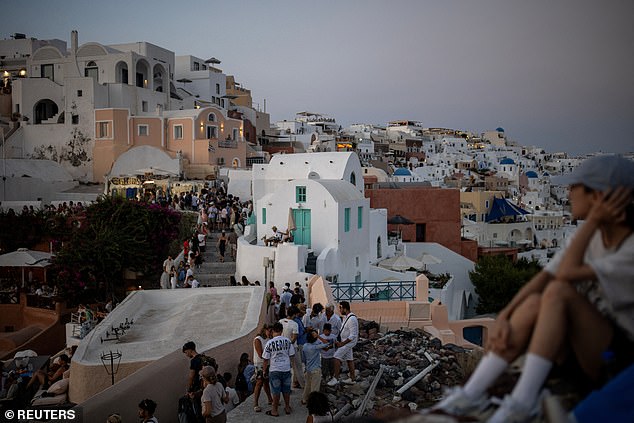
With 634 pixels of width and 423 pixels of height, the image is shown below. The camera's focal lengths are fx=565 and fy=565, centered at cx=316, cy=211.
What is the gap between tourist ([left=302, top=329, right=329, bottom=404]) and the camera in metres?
7.38

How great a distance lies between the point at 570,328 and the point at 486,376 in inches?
14.9

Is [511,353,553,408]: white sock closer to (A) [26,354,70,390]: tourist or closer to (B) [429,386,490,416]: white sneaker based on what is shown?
(B) [429,386,490,416]: white sneaker

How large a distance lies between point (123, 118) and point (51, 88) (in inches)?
294

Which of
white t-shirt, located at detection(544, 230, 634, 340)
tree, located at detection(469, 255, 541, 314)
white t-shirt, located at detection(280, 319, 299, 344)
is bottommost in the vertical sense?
tree, located at detection(469, 255, 541, 314)

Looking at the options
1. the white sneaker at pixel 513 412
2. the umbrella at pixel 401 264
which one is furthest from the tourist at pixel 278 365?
the umbrella at pixel 401 264

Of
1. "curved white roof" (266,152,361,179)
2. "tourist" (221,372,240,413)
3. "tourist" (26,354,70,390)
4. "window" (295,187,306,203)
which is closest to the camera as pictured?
"tourist" (221,372,240,413)

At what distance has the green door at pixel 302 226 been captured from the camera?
20.0 metres

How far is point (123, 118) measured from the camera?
4084cm

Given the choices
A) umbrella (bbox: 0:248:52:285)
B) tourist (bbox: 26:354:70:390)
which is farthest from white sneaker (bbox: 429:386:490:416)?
umbrella (bbox: 0:248:52:285)

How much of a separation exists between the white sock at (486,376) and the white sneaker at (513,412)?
103 mm

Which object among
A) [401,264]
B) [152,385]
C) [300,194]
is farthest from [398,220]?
Answer: [152,385]

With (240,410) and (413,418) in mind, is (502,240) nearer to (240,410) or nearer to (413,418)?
(240,410)

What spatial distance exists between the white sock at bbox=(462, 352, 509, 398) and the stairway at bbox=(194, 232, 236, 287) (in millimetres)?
17103

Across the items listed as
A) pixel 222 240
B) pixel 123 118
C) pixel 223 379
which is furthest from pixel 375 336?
pixel 123 118
